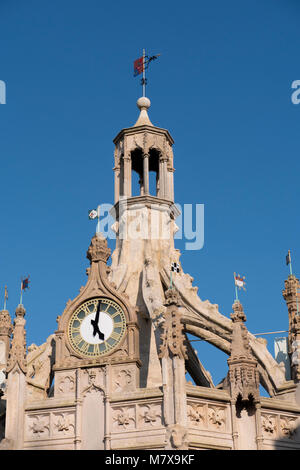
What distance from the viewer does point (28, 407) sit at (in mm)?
32219

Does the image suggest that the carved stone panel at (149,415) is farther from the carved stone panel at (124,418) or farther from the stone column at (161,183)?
the stone column at (161,183)

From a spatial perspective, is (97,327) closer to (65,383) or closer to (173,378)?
(65,383)

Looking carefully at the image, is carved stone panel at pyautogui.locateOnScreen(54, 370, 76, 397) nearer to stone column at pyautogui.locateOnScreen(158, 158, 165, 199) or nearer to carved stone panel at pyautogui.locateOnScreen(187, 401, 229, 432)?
carved stone panel at pyautogui.locateOnScreen(187, 401, 229, 432)

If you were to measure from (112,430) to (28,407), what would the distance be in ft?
10.2

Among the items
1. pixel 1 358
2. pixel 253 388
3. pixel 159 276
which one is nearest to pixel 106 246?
pixel 159 276

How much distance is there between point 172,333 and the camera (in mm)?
31391

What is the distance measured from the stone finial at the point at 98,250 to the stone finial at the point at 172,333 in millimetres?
4032

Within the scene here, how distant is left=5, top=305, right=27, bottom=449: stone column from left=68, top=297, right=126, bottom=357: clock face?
1826 millimetres

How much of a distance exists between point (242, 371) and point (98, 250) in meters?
7.23

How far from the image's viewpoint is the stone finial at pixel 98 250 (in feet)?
116

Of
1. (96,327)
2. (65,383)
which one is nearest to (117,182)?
(96,327)

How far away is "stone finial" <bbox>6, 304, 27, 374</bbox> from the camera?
32.7 m

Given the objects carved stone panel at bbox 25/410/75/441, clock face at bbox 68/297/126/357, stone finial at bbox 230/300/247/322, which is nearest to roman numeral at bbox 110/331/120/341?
clock face at bbox 68/297/126/357

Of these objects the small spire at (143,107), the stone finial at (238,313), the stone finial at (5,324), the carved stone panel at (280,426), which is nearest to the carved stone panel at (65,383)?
the stone finial at (5,324)
